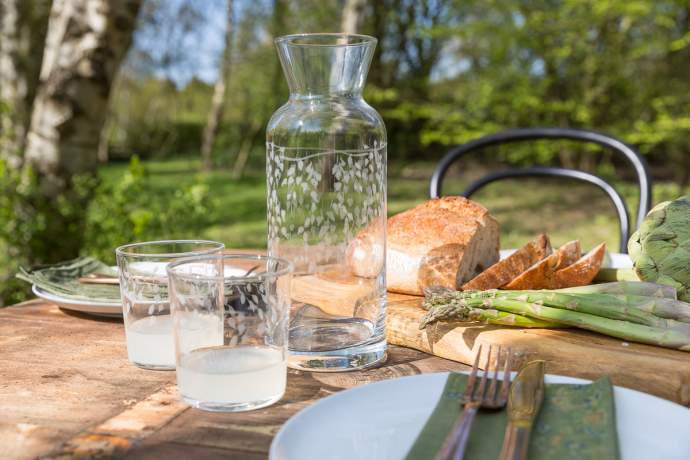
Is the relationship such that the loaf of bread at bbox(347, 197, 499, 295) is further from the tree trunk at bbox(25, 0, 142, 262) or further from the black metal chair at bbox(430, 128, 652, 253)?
the tree trunk at bbox(25, 0, 142, 262)

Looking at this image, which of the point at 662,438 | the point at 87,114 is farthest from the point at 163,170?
the point at 662,438

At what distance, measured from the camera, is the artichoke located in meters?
1.36

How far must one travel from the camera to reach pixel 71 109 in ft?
11.4

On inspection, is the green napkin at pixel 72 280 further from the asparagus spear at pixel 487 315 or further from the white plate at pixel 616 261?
the white plate at pixel 616 261

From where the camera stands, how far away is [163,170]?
14758 mm

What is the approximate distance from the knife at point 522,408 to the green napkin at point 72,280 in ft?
2.71

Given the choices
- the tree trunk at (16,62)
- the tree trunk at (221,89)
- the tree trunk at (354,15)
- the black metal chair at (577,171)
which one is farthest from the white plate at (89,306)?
the tree trunk at (221,89)

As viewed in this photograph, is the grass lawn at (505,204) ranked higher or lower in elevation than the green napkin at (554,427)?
lower

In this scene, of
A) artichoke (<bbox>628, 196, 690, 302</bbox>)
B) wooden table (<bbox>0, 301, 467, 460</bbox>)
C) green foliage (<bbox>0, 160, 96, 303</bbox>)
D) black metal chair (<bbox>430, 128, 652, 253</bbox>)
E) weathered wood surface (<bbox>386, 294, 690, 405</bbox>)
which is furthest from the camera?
green foliage (<bbox>0, 160, 96, 303</bbox>)

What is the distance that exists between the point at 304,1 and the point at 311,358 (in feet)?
43.8

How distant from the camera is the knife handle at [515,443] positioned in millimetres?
738

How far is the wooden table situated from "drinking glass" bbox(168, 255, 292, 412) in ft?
0.08

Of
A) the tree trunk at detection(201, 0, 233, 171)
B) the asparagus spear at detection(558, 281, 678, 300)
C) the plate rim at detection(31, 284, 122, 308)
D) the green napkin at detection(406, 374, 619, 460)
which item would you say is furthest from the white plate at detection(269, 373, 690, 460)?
the tree trunk at detection(201, 0, 233, 171)

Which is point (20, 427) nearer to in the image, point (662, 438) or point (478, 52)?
point (662, 438)
